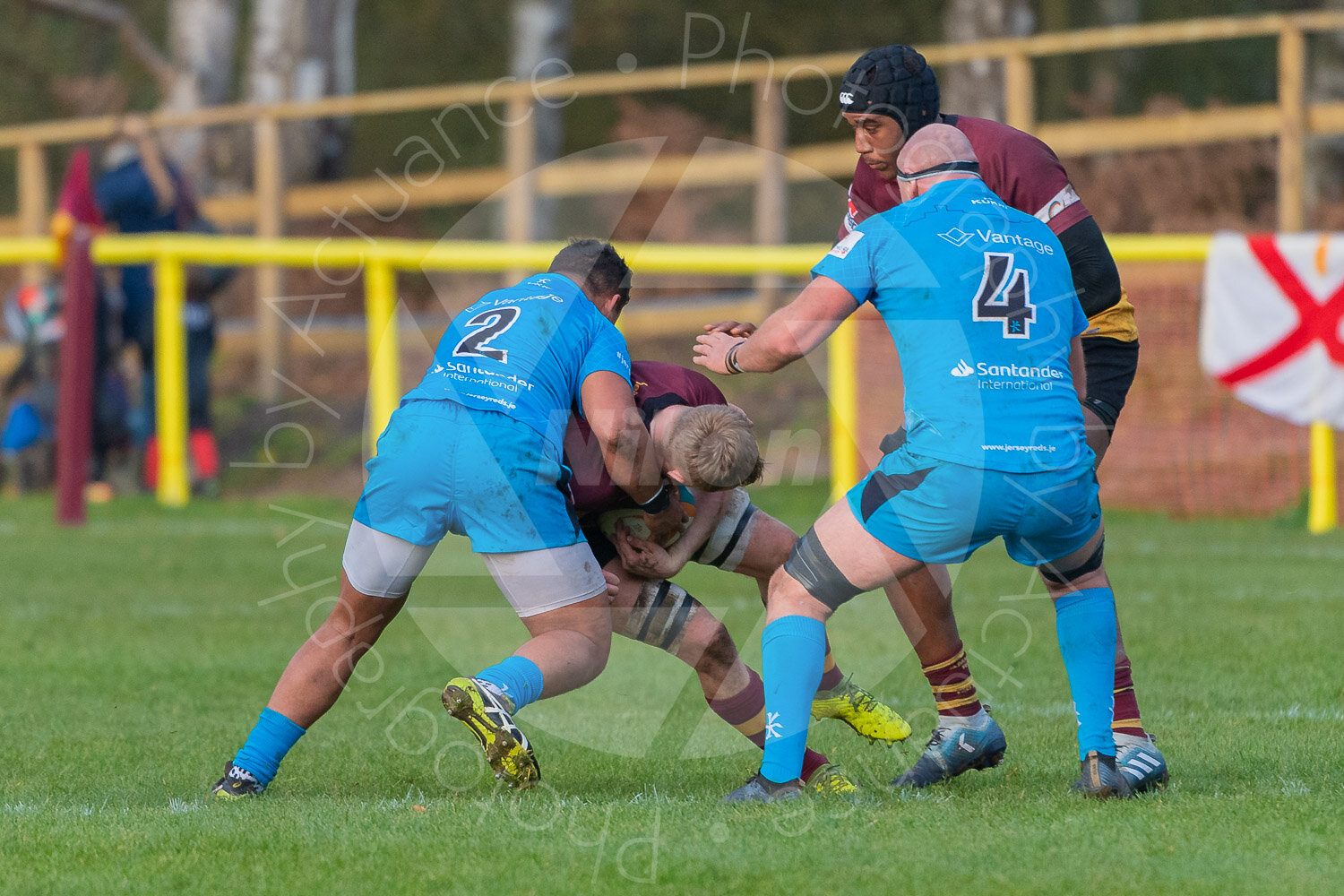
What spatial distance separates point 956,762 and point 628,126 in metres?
19.6

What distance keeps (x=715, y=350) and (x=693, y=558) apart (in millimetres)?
871

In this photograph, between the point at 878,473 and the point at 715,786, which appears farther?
the point at 715,786

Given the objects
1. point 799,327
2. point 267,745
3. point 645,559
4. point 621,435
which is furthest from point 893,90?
point 267,745

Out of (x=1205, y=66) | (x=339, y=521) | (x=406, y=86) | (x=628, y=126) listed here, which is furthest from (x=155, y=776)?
(x=406, y=86)

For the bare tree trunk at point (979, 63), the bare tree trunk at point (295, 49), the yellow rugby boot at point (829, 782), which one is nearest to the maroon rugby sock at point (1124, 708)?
the yellow rugby boot at point (829, 782)

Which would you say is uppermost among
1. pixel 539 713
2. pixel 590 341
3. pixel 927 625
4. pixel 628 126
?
pixel 628 126

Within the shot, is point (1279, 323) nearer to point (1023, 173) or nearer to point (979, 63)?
point (1023, 173)

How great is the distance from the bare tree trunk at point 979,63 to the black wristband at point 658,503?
1217 centimetres

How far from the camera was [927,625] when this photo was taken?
520 cm

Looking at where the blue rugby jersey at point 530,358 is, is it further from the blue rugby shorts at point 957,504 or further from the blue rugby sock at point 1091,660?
the blue rugby sock at point 1091,660

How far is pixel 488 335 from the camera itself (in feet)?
16.0

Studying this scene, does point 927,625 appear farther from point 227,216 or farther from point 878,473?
point 227,216

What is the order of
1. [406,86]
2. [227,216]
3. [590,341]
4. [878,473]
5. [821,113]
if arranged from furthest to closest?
[406,86] → [821,113] → [227,216] → [590,341] → [878,473]

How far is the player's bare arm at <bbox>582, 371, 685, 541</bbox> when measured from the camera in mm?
4723
